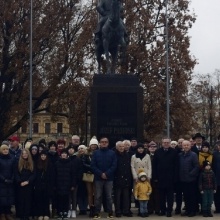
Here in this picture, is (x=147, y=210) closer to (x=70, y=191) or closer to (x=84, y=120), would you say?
(x=70, y=191)

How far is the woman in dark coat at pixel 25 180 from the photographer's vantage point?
13070 mm

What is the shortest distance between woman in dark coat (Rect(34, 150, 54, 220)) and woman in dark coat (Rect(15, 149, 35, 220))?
0.18 m

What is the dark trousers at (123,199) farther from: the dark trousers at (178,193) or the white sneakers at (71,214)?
the dark trousers at (178,193)

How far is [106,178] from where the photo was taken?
1370cm

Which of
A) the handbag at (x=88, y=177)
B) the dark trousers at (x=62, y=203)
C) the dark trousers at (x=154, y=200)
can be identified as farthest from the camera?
the dark trousers at (x=154, y=200)

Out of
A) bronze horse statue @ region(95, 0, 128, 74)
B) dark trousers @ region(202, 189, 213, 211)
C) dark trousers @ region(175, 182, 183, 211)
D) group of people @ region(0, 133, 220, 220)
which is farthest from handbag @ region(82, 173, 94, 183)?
bronze horse statue @ region(95, 0, 128, 74)

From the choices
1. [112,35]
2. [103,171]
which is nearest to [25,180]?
[103,171]

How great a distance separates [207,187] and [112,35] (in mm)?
7265

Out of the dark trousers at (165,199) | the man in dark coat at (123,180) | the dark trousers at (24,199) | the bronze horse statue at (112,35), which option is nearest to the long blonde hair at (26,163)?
the dark trousers at (24,199)

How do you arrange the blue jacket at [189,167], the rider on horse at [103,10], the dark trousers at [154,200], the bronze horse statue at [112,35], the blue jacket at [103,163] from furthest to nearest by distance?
the rider on horse at [103,10] < the bronze horse statue at [112,35] < the dark trousers at [154,200] < the blue jacket at [189,167] < the blue jacket at [103,163]

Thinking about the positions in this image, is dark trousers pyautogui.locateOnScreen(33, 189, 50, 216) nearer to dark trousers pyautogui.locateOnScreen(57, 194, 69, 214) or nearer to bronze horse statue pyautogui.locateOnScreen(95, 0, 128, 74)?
dark trousers pyautogui.locateOnScreen(57, 194, 69, 214)

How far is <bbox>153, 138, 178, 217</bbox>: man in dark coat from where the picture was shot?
555 inches

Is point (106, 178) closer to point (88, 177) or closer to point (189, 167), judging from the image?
point (88, 177)

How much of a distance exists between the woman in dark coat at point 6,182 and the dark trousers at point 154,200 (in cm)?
356
